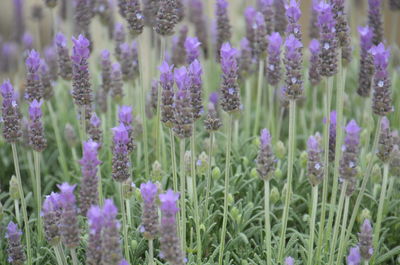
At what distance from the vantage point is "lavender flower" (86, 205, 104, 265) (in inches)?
69.4

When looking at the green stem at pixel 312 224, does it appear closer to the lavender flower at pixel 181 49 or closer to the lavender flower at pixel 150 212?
the lavender flower at pixel 150 212

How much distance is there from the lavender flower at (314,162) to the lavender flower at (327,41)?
0.26 m

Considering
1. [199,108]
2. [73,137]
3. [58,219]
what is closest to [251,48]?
[73,137]

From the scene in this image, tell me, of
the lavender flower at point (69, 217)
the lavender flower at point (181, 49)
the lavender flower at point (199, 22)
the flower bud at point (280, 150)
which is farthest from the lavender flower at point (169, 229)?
the lavender flower at point (199, 22)

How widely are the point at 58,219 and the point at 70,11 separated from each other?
2900mm

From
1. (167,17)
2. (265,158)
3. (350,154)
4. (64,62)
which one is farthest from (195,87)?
(64,62)

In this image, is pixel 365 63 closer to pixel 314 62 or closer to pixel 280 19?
pixel 314 62

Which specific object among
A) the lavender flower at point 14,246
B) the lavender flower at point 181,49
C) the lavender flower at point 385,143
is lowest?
the lavender flower at point 14,246

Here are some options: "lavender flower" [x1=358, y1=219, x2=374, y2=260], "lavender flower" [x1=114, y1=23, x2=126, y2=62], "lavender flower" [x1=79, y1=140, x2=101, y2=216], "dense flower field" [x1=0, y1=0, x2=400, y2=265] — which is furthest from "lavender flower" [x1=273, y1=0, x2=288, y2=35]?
"lavender flower" [x1=79, y1=140, x2=101, y2=216]

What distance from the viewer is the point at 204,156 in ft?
9.29

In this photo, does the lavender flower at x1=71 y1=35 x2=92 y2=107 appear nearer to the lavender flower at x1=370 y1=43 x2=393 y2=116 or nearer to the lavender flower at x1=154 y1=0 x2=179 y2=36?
the lavender flower at x1=154 y1=0 x2=179 y2=36

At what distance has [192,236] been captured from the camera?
2627 millimetres

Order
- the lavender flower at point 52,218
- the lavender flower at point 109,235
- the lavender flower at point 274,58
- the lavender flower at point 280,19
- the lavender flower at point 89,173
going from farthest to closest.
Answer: the lavender flower at point 280,19 → the lavender flower at point 274,58 → the lavender flower at point 52,218 → the lavender flower at point 89,173 → the lavender flower at point 109,235

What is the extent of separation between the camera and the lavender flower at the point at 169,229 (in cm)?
181
